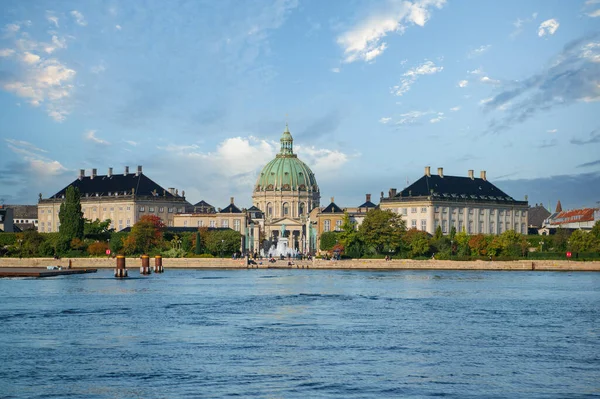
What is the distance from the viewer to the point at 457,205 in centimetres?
15738

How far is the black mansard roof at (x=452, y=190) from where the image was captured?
156 m

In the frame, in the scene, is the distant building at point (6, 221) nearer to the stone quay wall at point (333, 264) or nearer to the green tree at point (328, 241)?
the stone quay wall at point (333, 264)

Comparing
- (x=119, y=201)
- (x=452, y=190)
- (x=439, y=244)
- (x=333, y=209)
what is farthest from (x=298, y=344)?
(x=333, y=209)

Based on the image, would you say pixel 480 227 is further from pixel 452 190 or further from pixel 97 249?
pixel 97 249

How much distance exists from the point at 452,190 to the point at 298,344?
123 metres

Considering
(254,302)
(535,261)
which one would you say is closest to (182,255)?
(535,261)

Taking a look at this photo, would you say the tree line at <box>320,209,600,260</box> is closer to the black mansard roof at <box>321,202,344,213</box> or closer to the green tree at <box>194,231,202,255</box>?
the green tree at <box>194,231,202,255</box>

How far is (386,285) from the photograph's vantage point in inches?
3007

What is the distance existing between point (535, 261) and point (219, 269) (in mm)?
34980

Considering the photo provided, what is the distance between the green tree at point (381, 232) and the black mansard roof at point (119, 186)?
60114mm

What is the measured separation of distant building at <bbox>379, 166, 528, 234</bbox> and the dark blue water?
88.4 meters

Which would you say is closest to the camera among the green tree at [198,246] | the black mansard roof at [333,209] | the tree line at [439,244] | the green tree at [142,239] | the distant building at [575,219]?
the tree line at [439,244]

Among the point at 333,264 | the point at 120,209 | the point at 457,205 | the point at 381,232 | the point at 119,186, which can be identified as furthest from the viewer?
the point at 119,186

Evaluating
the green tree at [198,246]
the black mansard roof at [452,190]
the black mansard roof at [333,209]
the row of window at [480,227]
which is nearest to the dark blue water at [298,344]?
the green tree at [198,246]
